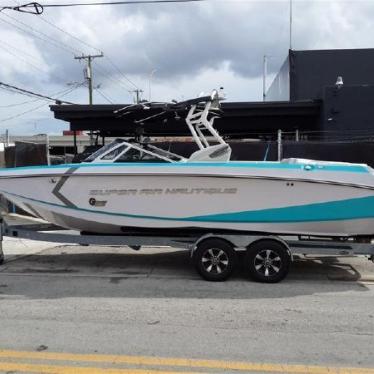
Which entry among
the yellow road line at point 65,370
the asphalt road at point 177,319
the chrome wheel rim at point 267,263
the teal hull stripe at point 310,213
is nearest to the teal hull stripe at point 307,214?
the teal hull stripe at point 310,213

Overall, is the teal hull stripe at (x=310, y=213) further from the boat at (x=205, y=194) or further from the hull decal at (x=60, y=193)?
the hull decal at (x=60, y=193)

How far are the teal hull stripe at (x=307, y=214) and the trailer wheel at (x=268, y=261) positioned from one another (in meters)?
0.39

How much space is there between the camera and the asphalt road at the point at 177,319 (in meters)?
5.12

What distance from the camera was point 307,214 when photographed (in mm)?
8430

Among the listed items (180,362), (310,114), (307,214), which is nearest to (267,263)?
(307,214)

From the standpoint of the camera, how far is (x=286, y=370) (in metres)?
4.91

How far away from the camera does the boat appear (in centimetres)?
833

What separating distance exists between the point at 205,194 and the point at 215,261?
39.0 inches

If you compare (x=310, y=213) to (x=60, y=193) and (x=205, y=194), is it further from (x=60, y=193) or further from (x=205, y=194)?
(x=60, y=193)

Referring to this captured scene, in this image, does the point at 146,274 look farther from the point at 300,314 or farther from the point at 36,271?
the point at 300,314

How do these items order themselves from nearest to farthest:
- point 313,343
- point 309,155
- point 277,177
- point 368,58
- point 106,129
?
point 313,343, point 277,177, point 309,155, point 106,129, point 368,58

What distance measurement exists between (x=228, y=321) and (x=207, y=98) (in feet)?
13.4

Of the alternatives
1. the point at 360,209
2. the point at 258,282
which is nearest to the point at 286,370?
the point at 258,282

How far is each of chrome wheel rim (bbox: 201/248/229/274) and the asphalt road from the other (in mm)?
248
